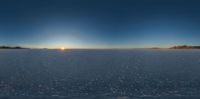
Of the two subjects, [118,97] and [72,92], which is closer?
[118,97]

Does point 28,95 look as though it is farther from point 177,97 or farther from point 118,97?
point 177,97

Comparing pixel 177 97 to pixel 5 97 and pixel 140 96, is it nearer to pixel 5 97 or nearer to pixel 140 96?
→ pixel 140 96

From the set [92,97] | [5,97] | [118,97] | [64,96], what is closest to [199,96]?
[118,97]

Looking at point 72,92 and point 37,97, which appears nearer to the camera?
point 37,97

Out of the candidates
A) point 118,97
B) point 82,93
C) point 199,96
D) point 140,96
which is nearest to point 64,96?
point 82,93

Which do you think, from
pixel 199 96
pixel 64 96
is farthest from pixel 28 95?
pixel 199 96

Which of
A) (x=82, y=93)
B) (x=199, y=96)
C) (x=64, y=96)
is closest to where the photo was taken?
(x=199, y=96)

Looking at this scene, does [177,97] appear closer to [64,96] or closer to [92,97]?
[92,97]

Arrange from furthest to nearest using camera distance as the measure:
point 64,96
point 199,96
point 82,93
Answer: point 82,93 → point 64,96 → point 199,96
